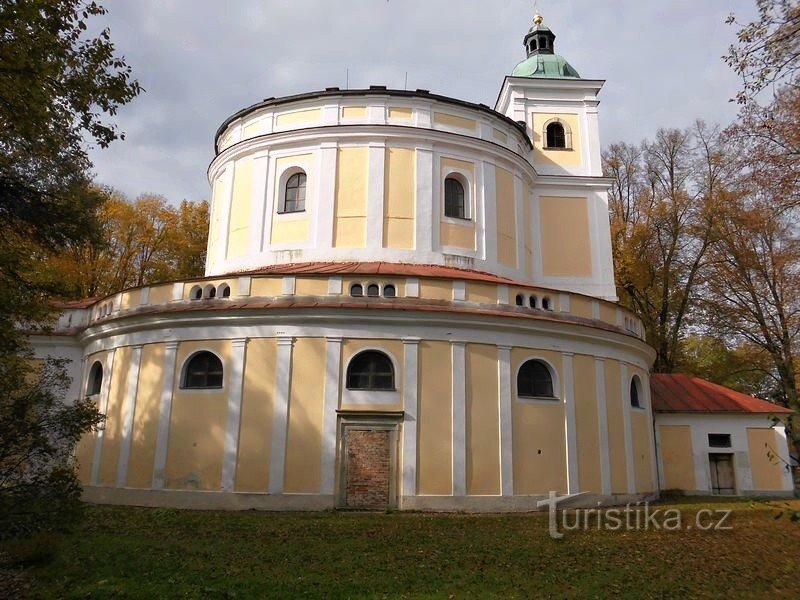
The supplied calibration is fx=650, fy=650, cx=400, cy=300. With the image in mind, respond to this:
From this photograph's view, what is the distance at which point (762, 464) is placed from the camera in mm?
20375

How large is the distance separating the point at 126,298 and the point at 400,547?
10.5 meters

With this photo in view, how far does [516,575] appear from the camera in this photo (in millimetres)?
9078

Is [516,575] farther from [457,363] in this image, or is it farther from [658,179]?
[658,179]

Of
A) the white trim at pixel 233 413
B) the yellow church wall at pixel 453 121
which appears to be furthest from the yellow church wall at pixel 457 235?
the white trim at pixel 233 413

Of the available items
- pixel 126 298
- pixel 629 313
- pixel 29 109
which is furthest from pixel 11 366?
pixel 629 313

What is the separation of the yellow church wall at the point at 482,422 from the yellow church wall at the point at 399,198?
530cm

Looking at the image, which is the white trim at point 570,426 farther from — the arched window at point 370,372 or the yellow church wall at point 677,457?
the yellow church wall at point 677,457

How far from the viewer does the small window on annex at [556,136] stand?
24.2m

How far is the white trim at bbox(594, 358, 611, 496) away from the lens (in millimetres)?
15992

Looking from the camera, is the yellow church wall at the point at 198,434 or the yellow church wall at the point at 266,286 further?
the yellow church wall at the point at 266,286

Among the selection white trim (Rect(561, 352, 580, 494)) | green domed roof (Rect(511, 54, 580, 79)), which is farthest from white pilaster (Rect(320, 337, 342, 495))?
green domed roof (Rect(511, 54, 580, 79))

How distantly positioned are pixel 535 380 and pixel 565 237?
8438 mm

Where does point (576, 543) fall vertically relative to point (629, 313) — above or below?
below

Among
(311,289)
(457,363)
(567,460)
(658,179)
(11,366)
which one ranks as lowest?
(567,460)
